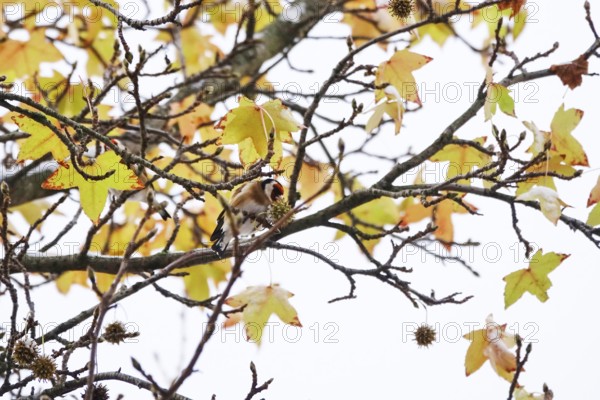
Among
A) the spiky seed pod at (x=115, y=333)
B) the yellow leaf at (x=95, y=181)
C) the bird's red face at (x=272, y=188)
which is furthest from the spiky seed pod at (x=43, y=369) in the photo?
the bird's red face at (x=272, y=188)

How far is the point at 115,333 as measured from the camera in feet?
7.57

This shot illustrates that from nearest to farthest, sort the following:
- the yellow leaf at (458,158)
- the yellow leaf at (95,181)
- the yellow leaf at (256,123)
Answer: the yellow leaf at (95,181), the yellow leaf at (256,123), the yellow leaf at (458,158)

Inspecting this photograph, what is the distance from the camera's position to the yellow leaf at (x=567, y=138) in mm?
2469

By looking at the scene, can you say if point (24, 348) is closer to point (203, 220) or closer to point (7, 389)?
point (7, 389)

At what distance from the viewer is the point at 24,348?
2.26m

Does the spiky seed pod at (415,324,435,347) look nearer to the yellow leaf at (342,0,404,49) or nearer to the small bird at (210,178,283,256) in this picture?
the small bird at (210,178,283,256)

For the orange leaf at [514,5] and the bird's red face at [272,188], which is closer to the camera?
the orange leaf at [514,5]

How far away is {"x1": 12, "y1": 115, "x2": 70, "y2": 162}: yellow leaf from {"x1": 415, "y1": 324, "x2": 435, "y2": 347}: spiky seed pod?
1650 mm

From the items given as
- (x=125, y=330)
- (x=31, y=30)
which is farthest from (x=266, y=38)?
(x=125, y=330)

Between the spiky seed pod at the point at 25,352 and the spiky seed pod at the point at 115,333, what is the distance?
0.24 meters

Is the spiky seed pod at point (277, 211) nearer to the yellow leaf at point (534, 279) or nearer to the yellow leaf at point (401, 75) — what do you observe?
the yellow leaf at point (401, 75)

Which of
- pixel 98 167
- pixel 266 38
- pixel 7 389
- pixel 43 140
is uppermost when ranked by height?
pixel 266 38

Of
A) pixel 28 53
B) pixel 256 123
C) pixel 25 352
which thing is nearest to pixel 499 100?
pixel 256 123

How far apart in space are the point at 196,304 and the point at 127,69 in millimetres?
1042
